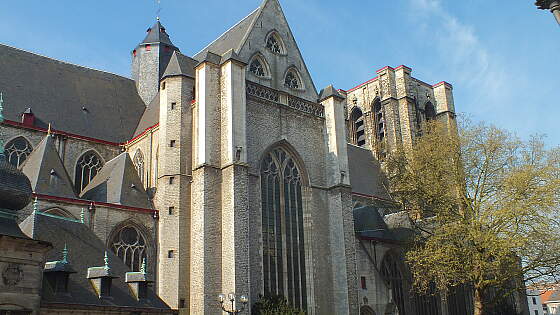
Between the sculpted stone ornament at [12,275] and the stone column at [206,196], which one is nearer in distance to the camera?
the sculpted stone ornament at [12,275]

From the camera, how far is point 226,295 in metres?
15.8

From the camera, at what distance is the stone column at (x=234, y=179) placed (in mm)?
16094

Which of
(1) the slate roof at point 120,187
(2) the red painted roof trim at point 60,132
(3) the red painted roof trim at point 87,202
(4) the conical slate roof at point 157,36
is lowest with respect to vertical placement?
(3) the red painted roof trim at point 87,202

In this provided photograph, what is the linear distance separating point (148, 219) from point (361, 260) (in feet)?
25.6

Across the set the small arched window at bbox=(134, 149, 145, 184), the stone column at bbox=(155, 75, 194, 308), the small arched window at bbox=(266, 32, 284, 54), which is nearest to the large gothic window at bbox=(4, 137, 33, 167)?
the small arched window at bbox=(134, 149, 145, 184)

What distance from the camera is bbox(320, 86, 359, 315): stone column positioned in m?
18.9

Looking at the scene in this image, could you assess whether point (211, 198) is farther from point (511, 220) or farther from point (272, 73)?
point (511, 220)

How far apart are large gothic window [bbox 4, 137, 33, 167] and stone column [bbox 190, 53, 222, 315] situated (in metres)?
6.19

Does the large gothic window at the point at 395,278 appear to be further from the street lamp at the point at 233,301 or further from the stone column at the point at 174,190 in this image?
the stone column at the point at 174,190

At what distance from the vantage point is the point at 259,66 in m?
20.0

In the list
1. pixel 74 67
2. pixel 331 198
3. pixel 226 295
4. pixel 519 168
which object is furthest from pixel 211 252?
pixel 74 67

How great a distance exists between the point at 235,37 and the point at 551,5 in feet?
53.4

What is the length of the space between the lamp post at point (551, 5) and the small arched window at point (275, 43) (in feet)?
50.0

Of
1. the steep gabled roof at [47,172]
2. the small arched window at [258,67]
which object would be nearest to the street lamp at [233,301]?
the steep gabled roof at [47,172]
